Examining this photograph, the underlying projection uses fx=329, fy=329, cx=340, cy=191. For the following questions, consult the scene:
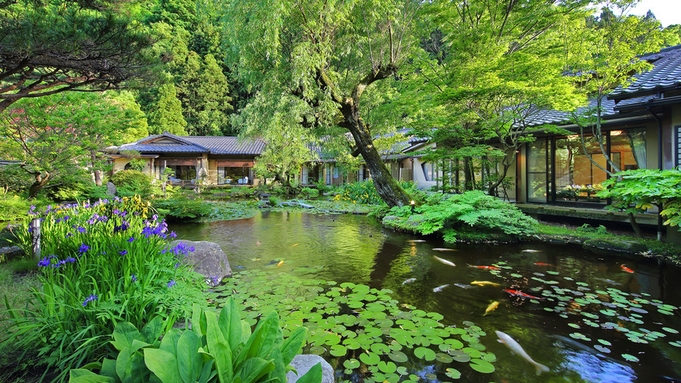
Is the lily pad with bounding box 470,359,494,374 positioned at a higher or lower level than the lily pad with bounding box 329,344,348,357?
lower

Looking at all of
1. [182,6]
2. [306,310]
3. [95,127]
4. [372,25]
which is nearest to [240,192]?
[95,127]

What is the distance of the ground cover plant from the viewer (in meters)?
1.98

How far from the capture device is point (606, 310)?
361cm

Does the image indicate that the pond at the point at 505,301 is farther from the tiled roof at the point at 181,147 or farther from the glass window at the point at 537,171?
the tiled roof at the point at 181,147

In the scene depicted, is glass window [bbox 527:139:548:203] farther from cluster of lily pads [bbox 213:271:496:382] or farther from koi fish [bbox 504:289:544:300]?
cluster of lily pads [bbox 213:271:496:382]

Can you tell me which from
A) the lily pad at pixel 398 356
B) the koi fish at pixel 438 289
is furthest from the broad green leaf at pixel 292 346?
→ the koi fish at pixel 438 289

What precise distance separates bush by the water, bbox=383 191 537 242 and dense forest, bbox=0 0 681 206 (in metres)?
1.41

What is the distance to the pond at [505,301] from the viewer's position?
2.58 m

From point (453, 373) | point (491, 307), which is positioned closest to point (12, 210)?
point (453, 373)

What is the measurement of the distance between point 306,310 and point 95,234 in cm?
225

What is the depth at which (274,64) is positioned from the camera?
833 cm

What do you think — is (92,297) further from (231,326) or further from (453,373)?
(453,373)

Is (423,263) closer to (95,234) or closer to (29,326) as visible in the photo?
(95,234)

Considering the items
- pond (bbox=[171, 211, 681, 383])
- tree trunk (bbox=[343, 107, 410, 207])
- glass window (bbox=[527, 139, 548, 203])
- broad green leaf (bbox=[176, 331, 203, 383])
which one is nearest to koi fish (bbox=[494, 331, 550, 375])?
pond (bbox=[171, 211, 681, 383])
